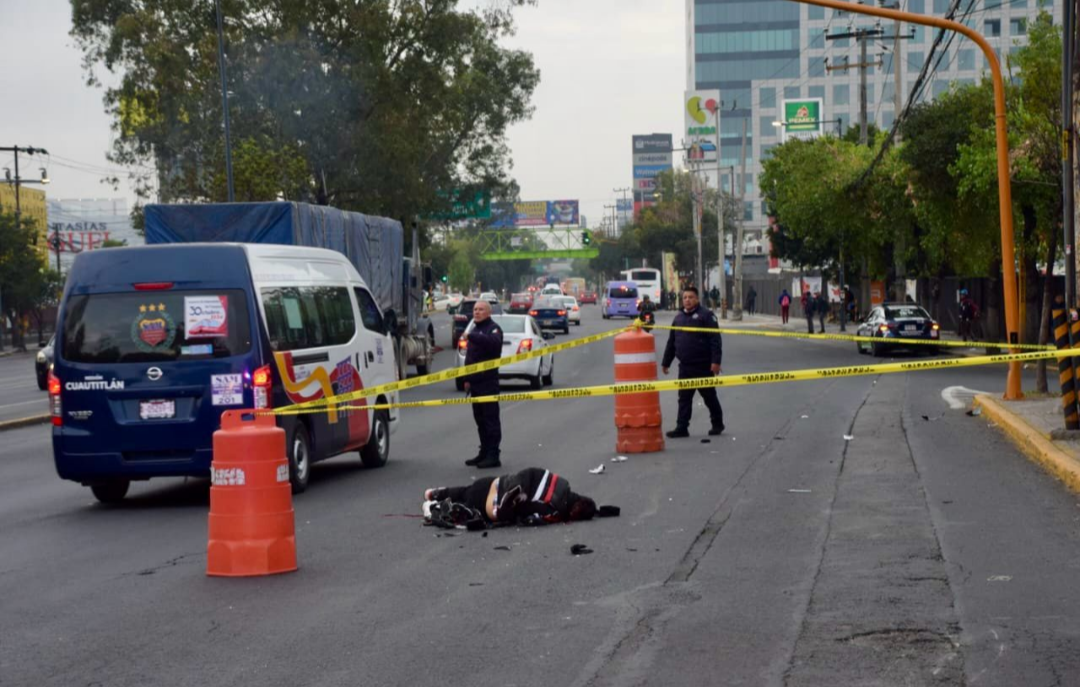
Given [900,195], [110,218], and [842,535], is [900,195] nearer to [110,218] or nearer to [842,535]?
[842,535]

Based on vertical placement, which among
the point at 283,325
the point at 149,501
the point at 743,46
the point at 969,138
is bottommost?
the point at 149,501

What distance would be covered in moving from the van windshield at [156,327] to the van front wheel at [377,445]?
9.47 ft

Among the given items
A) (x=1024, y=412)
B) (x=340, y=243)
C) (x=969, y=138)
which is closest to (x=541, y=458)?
(x=1024, y=412)

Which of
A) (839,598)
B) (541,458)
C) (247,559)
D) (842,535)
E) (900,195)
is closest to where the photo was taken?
(839,598)

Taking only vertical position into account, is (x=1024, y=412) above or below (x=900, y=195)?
below

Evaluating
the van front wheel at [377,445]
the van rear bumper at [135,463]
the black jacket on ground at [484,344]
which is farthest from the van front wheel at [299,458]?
the black jacket on ground at [484,344]

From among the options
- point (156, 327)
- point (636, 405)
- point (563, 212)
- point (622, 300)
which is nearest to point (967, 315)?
point (636, 405)

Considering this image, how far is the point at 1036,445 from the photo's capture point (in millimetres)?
14336

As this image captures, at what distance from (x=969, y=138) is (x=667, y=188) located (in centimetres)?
9736

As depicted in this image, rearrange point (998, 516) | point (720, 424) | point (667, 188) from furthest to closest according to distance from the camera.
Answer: point (667, 188), point (720, 424), point (998, 516)

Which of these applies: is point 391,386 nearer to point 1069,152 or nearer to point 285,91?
point 1069,152

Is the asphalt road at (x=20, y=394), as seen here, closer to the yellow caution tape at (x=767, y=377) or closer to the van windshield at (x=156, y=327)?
the van windshield at (x=156, y=327)

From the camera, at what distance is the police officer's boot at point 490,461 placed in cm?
1427

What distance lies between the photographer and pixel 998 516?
414 inches
